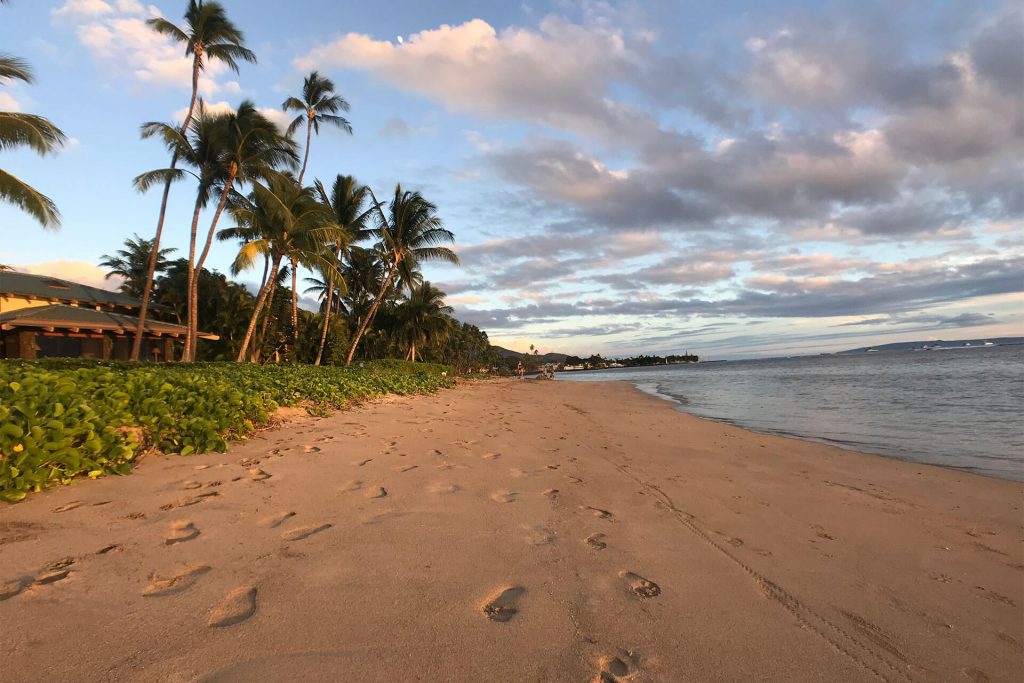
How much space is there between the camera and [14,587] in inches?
86.3

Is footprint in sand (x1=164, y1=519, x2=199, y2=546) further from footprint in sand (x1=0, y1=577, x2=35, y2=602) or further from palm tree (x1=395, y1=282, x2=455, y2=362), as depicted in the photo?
palm tree (x1=395, y1=282, x2=455, y2=362)

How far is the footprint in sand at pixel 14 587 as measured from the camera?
83.9 inches

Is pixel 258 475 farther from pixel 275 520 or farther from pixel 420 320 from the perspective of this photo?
pixel 420 320

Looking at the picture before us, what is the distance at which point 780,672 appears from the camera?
6.40 feet

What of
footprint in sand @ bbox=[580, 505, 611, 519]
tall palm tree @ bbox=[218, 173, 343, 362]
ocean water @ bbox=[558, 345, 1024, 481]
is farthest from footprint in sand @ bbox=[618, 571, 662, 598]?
tall palm tree @ bbox=[218, 173, 343, 362]

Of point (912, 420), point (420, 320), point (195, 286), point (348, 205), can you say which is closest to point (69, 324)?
point (195, 286)

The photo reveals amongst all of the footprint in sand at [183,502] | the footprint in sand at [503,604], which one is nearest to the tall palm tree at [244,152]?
the footprint in sand at [183,502]

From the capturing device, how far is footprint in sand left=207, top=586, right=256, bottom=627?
2.06 m

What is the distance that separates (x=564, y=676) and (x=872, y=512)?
3.83m

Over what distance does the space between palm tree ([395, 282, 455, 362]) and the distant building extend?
14439 millimetres

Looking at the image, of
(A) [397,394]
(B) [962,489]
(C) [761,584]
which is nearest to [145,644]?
(C) [761,584]

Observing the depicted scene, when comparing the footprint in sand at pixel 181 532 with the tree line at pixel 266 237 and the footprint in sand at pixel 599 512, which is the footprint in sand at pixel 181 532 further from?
the tree line at pixel 266 237

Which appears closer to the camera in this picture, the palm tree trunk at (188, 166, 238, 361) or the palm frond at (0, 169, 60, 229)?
the palm frond at (0, 169, 60, 229)

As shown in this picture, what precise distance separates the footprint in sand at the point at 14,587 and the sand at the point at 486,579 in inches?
0.5
